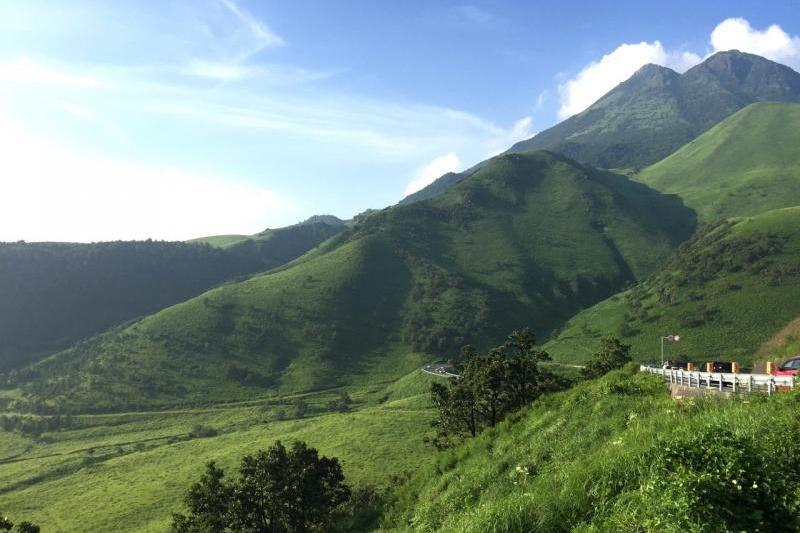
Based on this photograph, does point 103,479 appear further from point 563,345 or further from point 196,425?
point 563,345

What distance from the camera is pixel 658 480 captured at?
8797 mm

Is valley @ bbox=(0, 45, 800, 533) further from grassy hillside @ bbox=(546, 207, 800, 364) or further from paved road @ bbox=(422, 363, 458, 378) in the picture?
paved road @ bbox=(422, 363, 458, 378)

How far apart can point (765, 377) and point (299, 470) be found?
36030mm

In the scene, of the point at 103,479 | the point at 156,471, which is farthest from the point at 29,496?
the point at 156,471

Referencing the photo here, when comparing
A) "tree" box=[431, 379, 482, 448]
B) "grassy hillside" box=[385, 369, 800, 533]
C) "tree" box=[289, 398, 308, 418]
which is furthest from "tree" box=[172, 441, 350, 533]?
"tree" box=[289, 398, 308, 418]

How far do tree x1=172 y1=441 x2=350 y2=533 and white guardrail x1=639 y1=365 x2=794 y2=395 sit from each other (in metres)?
26.8

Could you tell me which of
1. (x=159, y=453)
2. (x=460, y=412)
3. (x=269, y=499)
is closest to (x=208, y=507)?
(x=269, y=499)

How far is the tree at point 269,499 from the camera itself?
41438 millimetres

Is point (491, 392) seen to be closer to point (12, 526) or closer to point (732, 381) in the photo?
point (732, 381)

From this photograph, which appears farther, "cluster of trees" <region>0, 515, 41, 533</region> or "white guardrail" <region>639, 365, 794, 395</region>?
"cluster of trees" <region>0, 515, 41, 533</region>

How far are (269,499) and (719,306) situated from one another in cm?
15600

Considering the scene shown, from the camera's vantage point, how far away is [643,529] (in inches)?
328

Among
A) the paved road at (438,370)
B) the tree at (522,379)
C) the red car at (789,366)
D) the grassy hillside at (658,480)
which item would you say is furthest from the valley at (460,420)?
the red car at (789,366)

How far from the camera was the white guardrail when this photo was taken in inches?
734
